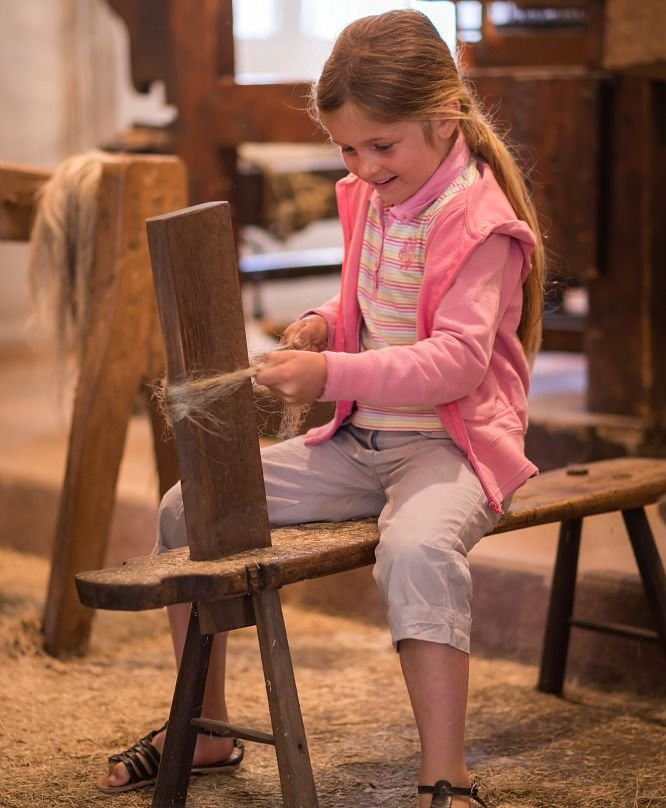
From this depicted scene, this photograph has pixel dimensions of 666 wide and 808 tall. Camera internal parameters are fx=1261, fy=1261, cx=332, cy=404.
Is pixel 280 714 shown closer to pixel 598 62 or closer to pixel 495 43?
pixel 598 62

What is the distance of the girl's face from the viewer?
193cm

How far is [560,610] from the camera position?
2.57m

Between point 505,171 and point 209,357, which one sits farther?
point 505,171

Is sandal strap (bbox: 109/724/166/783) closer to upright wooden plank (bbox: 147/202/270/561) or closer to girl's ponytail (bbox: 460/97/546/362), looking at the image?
upright wooden plank (bbox: 147/202/270/561)

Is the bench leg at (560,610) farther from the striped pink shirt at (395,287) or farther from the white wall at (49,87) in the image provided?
the white wall at (49,87)

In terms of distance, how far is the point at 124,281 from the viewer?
283 cm

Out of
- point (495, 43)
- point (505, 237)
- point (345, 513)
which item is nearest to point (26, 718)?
point (345, 513)

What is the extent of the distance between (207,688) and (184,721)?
0.19 m

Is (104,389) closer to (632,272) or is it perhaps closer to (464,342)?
(464,342)

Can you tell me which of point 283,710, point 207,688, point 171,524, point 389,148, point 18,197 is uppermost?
point 389,148

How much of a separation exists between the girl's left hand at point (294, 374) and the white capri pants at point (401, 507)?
25 centimetres

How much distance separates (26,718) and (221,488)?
935mm

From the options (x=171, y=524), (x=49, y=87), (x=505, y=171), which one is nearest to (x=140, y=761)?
(x=171, y=524)

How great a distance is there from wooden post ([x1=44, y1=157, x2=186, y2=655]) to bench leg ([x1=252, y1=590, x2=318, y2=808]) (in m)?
1.11
